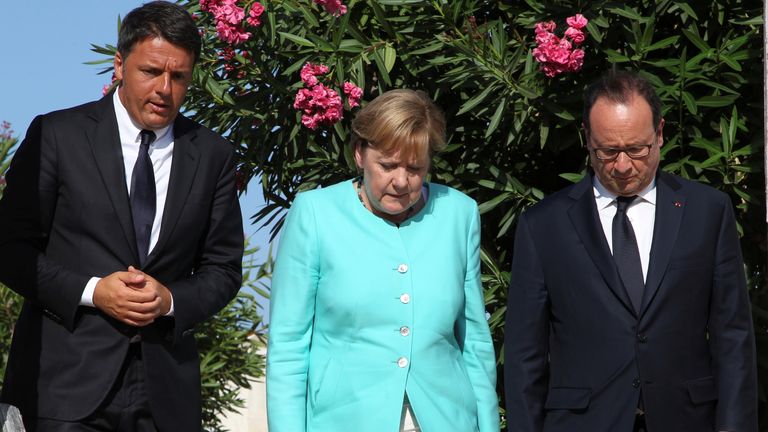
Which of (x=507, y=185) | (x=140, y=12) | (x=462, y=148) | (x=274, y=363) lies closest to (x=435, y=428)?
(x=274, y=363)

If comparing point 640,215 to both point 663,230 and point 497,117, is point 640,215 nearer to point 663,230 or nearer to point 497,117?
point 663,230

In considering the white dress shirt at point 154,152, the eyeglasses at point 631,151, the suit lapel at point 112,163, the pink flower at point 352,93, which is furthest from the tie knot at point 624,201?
the pink flower at point 352,93

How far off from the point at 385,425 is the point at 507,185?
8.79ft

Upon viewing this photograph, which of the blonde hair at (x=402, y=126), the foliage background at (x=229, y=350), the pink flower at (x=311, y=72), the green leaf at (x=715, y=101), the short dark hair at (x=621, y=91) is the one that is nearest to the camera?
the blonde hair at (x=402, y=126)

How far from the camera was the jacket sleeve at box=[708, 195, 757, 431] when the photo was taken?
4.47 m

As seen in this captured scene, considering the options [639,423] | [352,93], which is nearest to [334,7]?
[352,93]

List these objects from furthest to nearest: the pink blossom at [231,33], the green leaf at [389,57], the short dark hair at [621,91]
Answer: the pink blossom at [231,33], the green leaf at [389,57], the short dark hair at [621,91]

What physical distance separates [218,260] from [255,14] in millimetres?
2535

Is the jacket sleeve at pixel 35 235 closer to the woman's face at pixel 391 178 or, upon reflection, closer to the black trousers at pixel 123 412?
the black trousers at pixel 123 412

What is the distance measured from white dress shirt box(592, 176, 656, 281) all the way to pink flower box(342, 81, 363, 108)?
7.35ft

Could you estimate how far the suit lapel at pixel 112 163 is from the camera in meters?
4.48

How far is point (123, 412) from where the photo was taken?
4438 millimetres

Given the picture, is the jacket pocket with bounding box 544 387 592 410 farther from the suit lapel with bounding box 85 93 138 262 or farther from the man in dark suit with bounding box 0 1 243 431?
the suit lapel with bounding box 85 93 138 262

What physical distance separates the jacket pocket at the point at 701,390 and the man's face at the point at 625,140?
705mm
